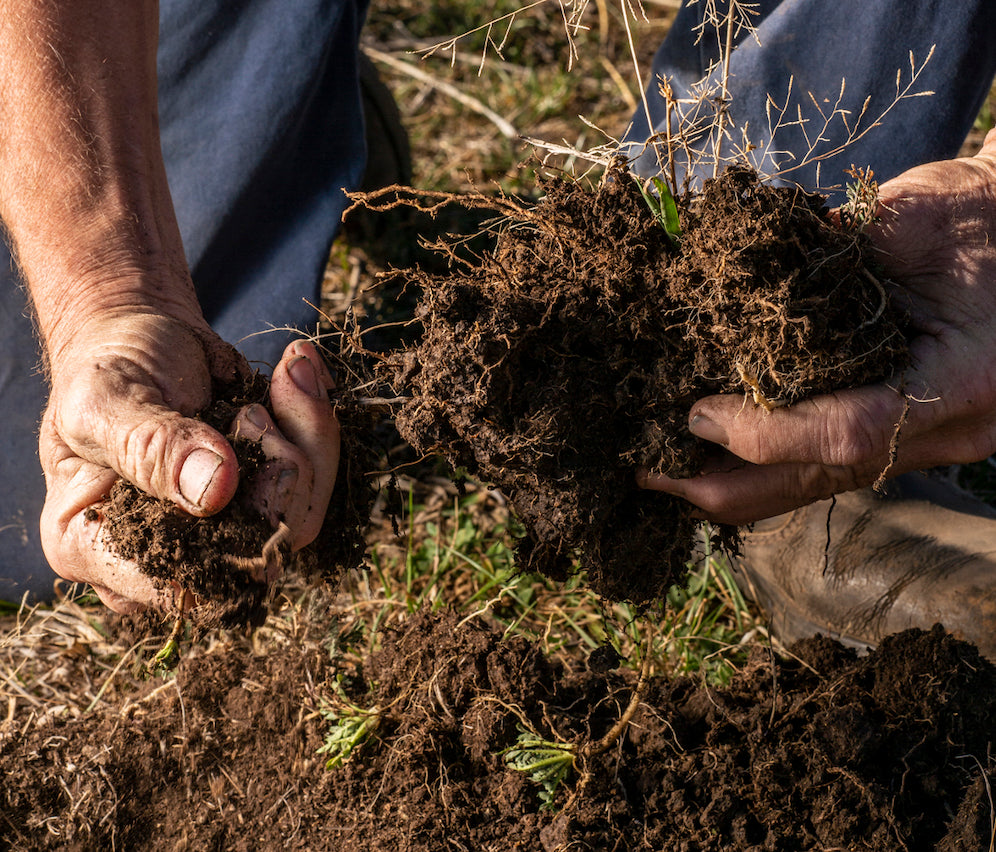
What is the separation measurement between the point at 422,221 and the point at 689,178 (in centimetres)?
230

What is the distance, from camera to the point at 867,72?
224 cm

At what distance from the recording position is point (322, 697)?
1.83 meters

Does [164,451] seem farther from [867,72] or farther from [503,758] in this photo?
[867,72]

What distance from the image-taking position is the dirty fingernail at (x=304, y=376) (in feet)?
5.15

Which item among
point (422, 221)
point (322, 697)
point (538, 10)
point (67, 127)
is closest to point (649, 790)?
point (322, 697)

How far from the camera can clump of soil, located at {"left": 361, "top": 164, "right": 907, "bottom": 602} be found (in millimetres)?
1427

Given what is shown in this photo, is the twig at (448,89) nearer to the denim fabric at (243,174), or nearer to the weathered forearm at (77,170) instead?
the denim fabric at (243,174)

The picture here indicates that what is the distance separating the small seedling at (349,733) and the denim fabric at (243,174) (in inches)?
56.3

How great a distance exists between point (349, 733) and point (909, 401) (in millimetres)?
1308

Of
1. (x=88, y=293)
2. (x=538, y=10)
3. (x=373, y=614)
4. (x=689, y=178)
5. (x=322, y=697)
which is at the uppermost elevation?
(x=689, y=178)

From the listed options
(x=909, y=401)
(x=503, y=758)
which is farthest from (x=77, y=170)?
(x=909, y=401)

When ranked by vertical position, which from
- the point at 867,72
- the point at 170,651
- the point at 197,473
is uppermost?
the point at 867,72

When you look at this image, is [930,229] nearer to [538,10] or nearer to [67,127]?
[67,127]

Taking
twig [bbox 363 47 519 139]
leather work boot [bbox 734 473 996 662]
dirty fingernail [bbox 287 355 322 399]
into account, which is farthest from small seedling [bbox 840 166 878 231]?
twig [bbox 363 47 519 139]
